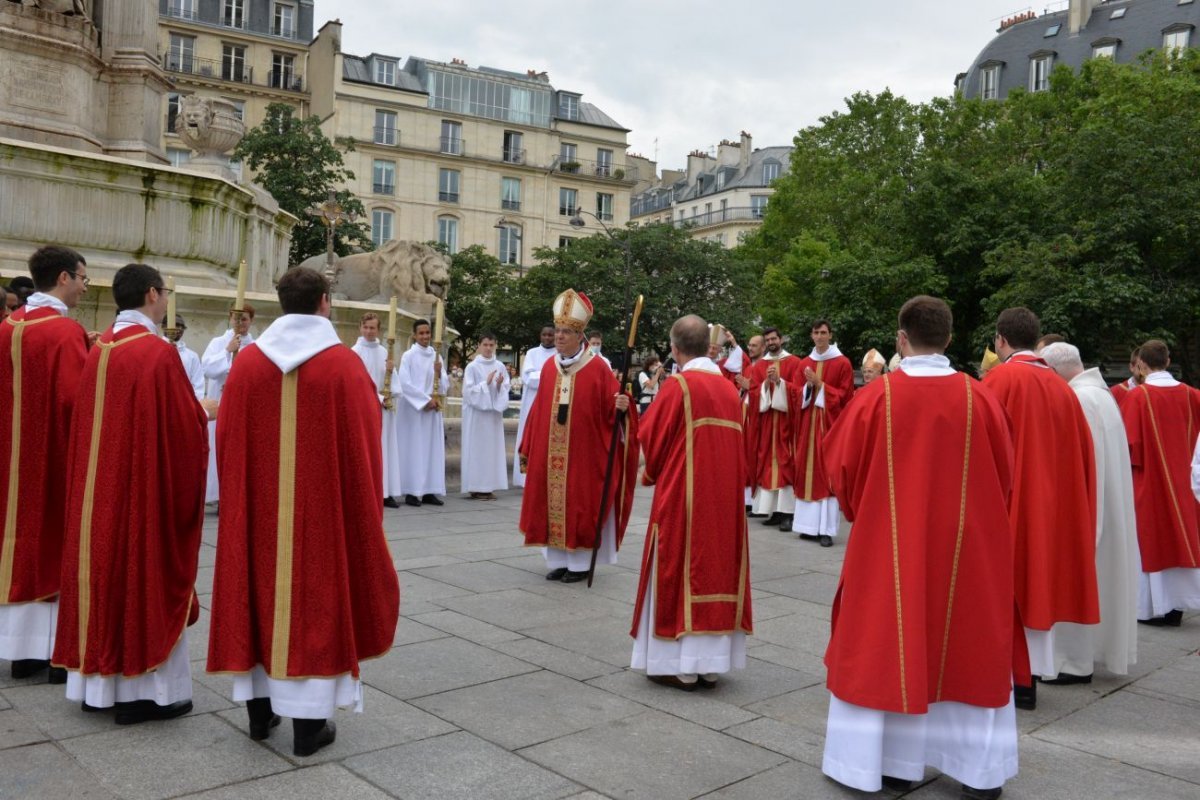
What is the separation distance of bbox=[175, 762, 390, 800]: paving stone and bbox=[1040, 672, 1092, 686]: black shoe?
3818 millimetres

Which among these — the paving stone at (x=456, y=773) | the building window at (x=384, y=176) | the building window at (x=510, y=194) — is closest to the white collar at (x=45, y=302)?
the paving stone at (x=456, y=773)

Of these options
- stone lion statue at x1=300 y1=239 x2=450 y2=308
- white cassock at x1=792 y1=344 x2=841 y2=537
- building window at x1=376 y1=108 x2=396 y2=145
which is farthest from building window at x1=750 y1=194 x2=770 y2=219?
white cassock at x1=792 y1=344 x2=841 y2=537

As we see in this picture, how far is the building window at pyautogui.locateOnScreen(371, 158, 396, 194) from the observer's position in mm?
57562

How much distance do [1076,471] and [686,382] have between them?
2149mm

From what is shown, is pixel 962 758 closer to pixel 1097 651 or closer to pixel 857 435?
pixel 857 435

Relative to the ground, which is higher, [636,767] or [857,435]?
[857,435]

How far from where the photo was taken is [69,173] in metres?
11.0

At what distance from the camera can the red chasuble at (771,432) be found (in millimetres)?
11602

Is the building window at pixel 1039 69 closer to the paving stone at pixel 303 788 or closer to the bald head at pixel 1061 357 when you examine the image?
the bald head at pixel 1061 357

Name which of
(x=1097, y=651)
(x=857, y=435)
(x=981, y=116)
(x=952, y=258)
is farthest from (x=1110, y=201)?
(x=857, y=435)

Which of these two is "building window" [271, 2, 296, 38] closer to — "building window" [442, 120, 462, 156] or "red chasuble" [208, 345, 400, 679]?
"building window" [442, 120, 462, 156]

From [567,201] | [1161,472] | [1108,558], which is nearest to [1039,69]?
[567,201]

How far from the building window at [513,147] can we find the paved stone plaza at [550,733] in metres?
57.1

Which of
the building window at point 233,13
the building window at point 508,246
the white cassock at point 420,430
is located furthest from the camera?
the building window at point 508,246
